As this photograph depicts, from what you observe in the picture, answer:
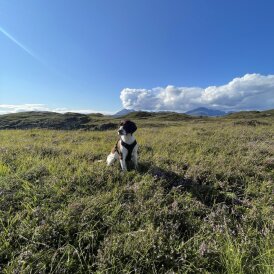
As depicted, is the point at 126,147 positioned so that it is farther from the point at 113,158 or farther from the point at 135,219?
the point at 135,219

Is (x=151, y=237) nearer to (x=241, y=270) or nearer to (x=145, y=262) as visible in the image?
(x=145, y=262)

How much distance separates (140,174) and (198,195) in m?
1.62

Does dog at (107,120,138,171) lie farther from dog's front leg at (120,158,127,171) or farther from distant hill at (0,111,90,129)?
distant hill at (0,111,90,129)

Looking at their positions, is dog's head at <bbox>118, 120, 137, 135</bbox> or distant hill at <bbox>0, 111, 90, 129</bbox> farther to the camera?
distant hill at <bbox>0, 111, 90, 129</bbox>

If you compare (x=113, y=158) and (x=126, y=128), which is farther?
(x=113, y=158)

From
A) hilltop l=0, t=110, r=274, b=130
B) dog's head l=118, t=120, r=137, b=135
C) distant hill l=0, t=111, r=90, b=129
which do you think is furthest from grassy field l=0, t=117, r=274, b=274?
distant hill l=0, t=111, r=90, b=129

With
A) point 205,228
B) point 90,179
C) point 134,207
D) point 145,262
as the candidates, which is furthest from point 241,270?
point 90,179

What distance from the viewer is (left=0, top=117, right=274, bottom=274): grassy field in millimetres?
2703

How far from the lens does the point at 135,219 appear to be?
3.56 m

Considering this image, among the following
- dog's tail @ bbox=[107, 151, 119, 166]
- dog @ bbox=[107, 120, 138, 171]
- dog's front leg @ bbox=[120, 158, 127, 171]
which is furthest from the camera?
dog's tail @ bbox=[107, 151, 119, 166]

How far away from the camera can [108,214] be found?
368cm

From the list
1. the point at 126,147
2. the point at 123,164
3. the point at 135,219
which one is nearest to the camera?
the point at 135,219

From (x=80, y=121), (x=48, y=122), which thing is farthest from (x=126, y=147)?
(x=48, y=122)

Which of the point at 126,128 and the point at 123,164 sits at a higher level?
the point at 126,128
